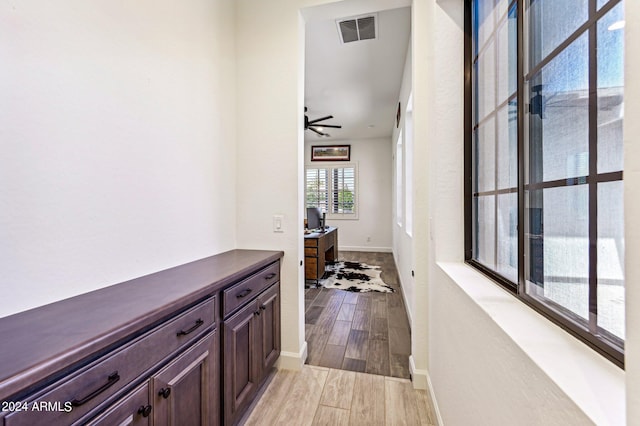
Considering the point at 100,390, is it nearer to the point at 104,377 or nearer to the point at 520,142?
the point at 104,377

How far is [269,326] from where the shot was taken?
6.14 ft

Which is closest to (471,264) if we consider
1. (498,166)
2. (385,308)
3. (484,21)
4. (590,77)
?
(498,166)

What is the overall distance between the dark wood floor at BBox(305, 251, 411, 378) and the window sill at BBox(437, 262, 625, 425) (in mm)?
1466

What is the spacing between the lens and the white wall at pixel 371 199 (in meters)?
7.15

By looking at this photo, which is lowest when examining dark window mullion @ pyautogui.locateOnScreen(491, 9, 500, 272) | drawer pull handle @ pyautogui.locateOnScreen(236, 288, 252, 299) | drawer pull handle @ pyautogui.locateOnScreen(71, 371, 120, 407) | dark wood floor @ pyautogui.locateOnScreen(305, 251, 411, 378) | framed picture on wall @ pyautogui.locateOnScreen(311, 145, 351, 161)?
dark wood floor @ pyautogui.locateOnScreen(305, 251, 411, 378)

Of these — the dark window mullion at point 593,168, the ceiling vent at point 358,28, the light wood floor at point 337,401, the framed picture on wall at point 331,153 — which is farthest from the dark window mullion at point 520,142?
the framed picture on wall at point 331,153

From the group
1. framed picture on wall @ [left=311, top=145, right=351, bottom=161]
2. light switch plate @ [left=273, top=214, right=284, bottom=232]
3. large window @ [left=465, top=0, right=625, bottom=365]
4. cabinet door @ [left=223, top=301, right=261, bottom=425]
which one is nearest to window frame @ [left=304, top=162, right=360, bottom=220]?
framed picture on wall @ [left=311, top=145, right=351, bottom=161]

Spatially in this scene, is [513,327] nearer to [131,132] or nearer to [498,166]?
[498,166]

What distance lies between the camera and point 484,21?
1.33 m

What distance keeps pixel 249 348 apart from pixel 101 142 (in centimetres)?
127

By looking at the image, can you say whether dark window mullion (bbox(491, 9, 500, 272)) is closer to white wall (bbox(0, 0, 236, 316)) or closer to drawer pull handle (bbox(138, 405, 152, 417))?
drawer pull handle (bbox(138, 405, 152, 417))

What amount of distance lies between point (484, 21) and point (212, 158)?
171cm

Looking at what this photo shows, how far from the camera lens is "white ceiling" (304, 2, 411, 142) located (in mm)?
2688

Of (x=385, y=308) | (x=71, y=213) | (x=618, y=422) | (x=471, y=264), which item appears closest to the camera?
(x=618, y=422)
